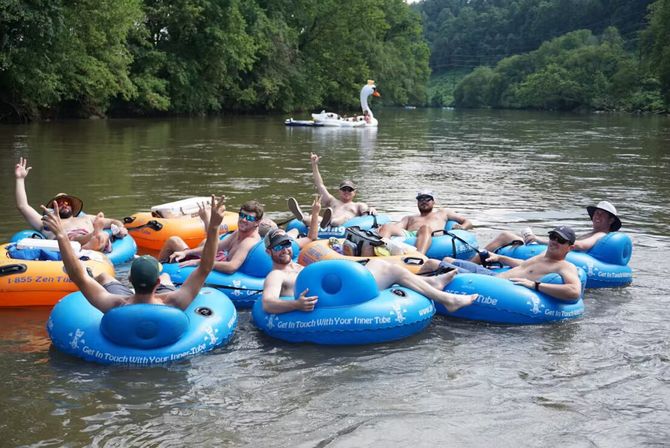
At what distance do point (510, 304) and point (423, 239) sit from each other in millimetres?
2056

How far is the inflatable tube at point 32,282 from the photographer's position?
7.01 metres

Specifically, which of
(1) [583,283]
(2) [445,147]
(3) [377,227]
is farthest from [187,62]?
(1) [583,283]

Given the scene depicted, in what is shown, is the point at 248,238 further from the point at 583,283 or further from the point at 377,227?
the point at 583,283

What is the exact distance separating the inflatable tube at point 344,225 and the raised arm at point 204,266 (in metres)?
3.65

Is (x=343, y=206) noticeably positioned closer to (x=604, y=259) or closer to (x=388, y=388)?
(x=604, y=259)

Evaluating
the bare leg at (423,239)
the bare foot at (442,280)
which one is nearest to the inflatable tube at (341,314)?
the bare foot at (442,280)

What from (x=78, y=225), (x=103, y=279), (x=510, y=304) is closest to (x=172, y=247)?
(x=78, y=225)

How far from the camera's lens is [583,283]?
7418 millimetres

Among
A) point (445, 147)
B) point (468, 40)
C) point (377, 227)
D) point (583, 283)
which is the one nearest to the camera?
point (583, 283)

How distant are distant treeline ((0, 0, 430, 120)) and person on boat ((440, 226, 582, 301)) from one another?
2056 centimetres

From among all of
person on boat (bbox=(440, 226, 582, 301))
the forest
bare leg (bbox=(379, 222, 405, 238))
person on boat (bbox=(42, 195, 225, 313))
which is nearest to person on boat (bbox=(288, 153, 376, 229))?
bare leg (bbox=(379, 222, 405, 238))

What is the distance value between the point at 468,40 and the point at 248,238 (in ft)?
454

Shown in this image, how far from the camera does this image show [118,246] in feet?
28.8

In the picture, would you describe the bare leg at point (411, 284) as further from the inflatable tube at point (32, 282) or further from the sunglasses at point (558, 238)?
the inflatable tube at point (32, 282)
